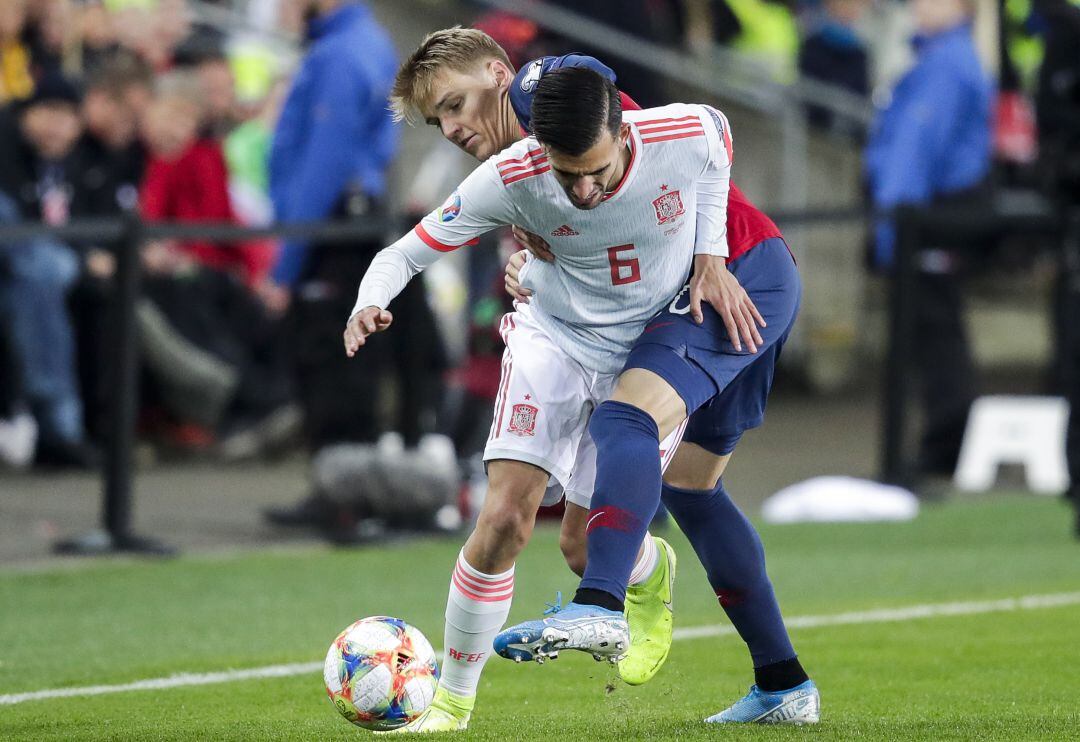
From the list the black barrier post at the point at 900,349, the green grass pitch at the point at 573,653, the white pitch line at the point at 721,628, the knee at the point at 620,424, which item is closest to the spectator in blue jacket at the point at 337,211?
the green grass pitch at the point at 573,653

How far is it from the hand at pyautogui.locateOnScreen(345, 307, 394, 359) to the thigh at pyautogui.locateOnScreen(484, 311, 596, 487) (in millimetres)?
447

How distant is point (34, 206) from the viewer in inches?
459

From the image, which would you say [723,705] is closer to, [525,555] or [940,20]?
[525,555]

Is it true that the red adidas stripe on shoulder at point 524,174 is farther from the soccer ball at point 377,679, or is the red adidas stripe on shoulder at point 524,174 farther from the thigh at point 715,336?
the soccer ball at point 377,679

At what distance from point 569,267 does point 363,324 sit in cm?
65

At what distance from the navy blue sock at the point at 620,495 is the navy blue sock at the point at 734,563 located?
0.54 meters

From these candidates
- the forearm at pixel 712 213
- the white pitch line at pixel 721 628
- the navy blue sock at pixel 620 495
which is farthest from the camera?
the white pitch line at pixel 721 628

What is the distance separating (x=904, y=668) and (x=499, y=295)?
4.77 metres

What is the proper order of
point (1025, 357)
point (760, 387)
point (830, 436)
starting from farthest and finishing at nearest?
point (1025, 357), point (830, 436), point (760, 387)

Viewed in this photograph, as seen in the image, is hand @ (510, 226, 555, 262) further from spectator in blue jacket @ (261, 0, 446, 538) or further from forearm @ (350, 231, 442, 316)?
spectator in blue jacket @ (261, 0, 446, 538)

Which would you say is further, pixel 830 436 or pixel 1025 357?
pixel 1025 357

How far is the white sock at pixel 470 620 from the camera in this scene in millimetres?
5211

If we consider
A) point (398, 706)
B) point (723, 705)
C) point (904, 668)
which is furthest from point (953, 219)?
point (398, 706)

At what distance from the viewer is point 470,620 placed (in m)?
5.22
